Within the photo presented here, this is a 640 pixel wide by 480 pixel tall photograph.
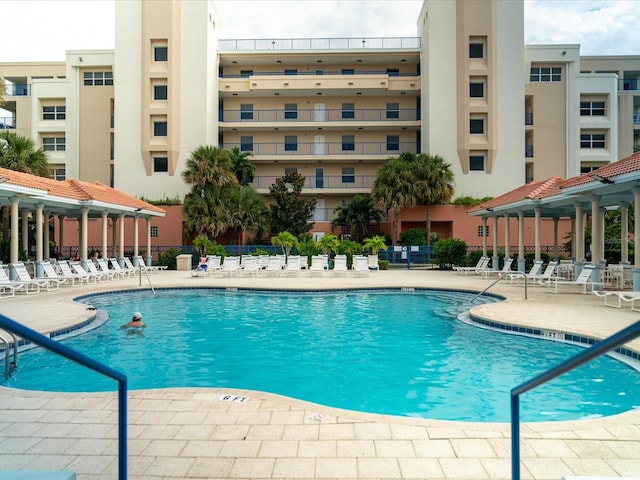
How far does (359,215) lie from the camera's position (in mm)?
31922

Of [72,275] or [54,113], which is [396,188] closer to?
[72,275]

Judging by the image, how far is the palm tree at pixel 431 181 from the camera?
3077cm

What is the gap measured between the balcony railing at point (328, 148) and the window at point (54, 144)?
499 inches

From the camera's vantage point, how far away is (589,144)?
120ft

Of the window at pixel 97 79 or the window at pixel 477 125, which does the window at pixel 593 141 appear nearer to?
the window at pixel 477 125

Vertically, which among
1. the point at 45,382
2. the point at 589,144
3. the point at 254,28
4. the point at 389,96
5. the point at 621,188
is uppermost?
the point at 254,28

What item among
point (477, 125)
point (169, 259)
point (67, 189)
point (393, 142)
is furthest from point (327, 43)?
point (67, 189)

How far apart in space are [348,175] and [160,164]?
13.7m

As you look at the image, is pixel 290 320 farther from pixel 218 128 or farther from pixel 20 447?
pixel 218 128

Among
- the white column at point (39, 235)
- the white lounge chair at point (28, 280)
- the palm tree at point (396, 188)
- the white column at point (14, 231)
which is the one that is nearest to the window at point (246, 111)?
the palm tree at point (396, 188)

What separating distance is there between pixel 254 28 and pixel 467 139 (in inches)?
805

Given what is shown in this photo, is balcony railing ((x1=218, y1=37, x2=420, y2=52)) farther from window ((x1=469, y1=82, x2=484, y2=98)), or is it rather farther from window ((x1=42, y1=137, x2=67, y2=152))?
window ((x1=42, y1=137, x2=67, y2=152))

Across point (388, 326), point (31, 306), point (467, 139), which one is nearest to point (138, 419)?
point (388, 326)

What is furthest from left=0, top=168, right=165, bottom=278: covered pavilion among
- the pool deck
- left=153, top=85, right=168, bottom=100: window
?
left=153, top=85, right=168, bottom=100: window
